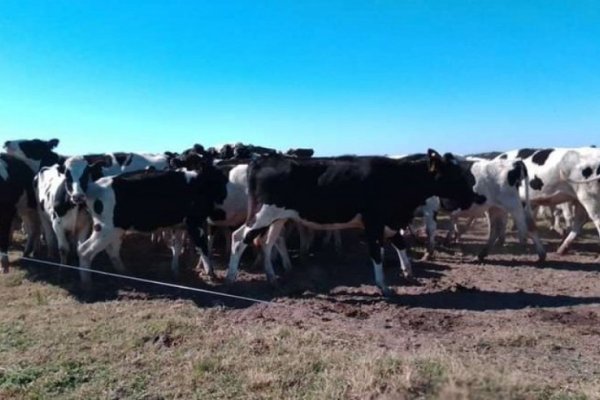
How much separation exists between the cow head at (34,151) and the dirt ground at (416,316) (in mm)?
3420

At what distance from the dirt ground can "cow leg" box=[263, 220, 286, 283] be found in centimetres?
19

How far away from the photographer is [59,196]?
35.4 feet

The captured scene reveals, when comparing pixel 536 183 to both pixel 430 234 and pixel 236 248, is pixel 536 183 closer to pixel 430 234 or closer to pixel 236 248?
pixel 430 234

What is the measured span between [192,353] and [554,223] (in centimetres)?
1395

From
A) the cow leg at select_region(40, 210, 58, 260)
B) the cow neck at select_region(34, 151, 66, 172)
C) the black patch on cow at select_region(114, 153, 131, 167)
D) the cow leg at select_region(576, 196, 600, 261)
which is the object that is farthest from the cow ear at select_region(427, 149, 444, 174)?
the cow neck at select_region(34, 151, 66, 172)

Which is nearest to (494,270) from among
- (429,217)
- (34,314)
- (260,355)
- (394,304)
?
(429,217)

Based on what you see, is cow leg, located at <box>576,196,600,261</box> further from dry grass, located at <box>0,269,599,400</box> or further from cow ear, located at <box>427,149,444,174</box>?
dry grass, located at <box>0,269,599,400</box>

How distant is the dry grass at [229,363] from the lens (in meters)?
5.12

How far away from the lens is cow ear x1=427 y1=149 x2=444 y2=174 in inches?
383

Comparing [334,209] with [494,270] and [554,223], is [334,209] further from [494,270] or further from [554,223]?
[554,223]

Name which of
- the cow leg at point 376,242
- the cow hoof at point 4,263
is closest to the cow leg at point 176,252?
the cow hoof at point 4,263

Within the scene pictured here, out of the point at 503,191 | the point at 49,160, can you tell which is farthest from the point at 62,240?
the point at 503,191

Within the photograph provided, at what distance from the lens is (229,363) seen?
587cm

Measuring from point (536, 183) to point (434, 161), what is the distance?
4.80 m
